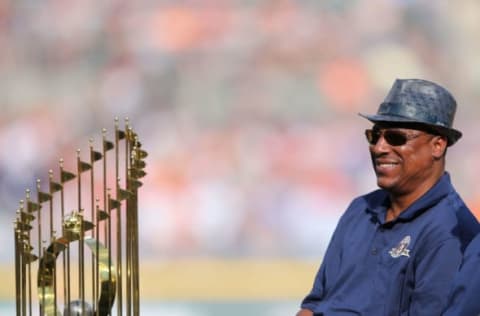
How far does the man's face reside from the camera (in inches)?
165

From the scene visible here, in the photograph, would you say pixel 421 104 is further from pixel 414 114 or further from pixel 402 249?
pixel 402 249

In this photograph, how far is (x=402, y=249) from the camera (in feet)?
13.6

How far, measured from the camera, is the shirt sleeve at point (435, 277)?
13.1 ft

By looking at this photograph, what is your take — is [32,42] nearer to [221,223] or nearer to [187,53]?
[187,53]

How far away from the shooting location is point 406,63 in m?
9.18

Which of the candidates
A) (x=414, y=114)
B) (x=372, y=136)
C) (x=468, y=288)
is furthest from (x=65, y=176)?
(x=468, y=288)

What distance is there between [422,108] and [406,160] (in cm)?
15

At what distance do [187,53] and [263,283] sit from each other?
155cm

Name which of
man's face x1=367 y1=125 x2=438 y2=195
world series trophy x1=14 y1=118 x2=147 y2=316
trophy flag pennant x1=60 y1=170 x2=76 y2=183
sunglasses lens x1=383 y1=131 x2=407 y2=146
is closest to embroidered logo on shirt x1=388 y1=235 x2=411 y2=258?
man's face x1=367 y1=125 x2=438 y2=195

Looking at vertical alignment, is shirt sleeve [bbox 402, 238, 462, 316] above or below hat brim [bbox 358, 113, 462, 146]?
below

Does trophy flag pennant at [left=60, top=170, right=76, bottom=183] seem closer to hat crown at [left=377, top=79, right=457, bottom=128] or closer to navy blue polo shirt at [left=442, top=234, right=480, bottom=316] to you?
hat crown at [left=377, top=79, right=457, bottom=128]

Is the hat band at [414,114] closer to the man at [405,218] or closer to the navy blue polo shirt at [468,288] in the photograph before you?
the man at [405,218]

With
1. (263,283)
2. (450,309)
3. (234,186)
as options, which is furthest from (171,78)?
(450,309)

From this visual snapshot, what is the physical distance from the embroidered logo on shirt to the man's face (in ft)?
0.51
